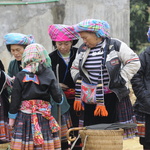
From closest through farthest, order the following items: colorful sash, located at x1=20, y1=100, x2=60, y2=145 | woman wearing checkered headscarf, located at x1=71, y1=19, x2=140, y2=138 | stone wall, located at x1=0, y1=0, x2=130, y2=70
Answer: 1. colorful sash, located at x1=20, y1=100, x2=60, y2=145
2. woman wearing checkered headscarf, located at x1=71, y1=19, x2=140, y2=138
3. stone wall, located at x1=0, y1=0, x2=130, y2=70

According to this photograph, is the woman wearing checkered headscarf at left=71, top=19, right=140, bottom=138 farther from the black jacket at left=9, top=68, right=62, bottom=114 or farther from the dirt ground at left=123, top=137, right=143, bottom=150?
the dirt ground at left=123, top=137, right=143, bottom=150

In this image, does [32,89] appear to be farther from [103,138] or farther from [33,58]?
[103,138]

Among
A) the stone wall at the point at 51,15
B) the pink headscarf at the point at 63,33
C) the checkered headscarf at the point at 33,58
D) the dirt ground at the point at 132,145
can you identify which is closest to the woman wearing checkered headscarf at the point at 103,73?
the pink headscarf at the point at 63,33

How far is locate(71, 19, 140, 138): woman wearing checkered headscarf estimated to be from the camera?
14.7 ft

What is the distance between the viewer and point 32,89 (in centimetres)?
425

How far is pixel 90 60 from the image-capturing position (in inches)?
182

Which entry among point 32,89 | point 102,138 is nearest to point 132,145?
point 102,138

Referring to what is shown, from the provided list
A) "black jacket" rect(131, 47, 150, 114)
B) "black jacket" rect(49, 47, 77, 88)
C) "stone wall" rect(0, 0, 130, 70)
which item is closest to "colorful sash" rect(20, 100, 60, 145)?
"black jacket" rect(49, 47, 77, 88)

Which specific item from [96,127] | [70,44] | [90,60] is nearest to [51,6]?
[70,44]

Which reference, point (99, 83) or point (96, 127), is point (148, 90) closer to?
point (99, 83)

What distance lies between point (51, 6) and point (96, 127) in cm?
418

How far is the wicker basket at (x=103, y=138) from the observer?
411 centimetres

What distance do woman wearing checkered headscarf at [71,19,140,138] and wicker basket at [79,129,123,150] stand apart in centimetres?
45

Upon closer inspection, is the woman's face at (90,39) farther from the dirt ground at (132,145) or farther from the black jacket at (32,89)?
the dirt ground at (132,145)
